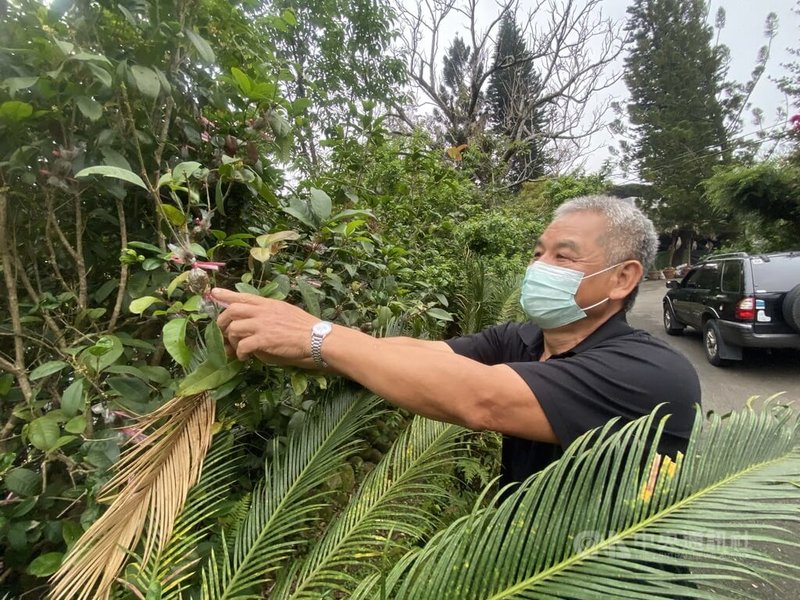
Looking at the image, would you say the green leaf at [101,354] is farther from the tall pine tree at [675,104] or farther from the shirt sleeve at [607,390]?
the tall pine tree at [675,104]

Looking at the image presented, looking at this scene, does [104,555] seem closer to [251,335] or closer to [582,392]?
[251,335]

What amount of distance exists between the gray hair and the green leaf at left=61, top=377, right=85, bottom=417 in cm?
166

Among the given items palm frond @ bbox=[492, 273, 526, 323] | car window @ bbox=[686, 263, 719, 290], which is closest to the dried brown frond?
palm frond @ bbox=[492, 273, 526, 323]

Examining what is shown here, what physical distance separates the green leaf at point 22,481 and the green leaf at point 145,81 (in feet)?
3.47

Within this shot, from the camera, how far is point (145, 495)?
108cm

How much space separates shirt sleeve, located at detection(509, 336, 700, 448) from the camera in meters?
1.15

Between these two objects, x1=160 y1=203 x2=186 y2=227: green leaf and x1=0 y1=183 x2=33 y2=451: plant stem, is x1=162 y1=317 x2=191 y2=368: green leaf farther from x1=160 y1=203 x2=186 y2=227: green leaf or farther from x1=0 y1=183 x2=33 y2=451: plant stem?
x1=0 y1=183 x2=33 y2=451: plant stem

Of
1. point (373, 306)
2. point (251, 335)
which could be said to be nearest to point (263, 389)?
point (251, 335)

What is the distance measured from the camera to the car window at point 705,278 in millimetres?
6777

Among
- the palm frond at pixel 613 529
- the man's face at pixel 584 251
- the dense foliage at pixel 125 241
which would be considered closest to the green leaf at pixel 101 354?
the dense foliage at pixel 125 241

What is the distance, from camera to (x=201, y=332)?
1.46 metres

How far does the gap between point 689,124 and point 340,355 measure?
30867 mm

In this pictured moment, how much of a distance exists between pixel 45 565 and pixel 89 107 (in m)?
1.15

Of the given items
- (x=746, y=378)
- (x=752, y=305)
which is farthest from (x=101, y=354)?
(x=746, y=378)
